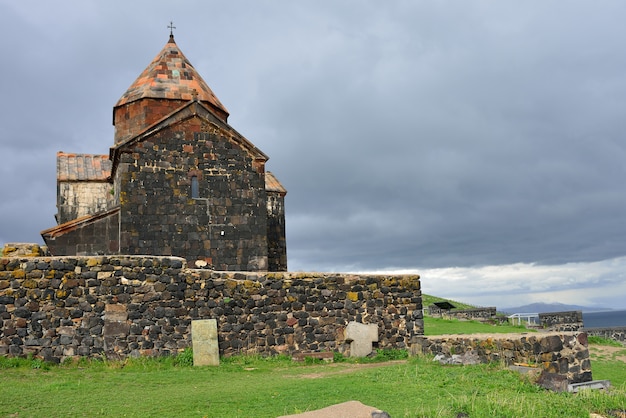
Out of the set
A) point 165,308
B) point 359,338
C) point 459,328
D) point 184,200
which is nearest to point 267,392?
point 165,308

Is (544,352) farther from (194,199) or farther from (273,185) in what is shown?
(273,185)

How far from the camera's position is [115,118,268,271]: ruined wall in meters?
14.0

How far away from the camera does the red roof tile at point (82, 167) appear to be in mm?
18812

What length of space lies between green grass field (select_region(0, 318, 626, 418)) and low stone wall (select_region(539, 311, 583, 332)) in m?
14.9

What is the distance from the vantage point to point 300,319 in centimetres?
1155

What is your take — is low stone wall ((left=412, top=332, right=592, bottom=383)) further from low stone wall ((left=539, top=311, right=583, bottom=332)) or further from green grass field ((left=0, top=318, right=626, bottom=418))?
low stone wall ((left=539, top=311, right=583, bottom=332))

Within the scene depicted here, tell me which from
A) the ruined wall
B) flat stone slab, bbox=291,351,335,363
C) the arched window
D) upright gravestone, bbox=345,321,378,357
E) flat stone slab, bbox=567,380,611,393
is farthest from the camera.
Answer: the arched window

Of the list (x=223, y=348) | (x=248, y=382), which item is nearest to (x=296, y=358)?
(x=223, y=348)

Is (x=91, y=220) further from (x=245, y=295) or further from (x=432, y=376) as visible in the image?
(x=432, y=376)

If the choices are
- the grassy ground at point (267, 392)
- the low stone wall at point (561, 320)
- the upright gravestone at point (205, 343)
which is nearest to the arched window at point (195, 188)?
the upright gravestone at point (205, 343)

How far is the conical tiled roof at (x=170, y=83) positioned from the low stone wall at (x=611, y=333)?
15527mm

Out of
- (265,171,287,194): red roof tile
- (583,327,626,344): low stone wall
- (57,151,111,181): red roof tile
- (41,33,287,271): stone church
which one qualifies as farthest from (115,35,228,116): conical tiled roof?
(583,327,626,344): low stone wall

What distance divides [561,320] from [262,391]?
19.2 metres

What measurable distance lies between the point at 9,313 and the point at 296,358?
5258 millimetres
